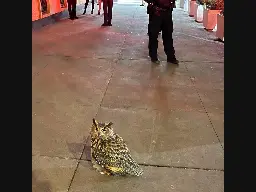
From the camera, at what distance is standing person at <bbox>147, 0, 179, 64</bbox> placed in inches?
268

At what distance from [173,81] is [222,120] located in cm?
184

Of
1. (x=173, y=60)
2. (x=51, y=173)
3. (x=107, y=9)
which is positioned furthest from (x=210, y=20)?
(x=51, y=173)

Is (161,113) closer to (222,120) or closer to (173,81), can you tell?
(222,120)

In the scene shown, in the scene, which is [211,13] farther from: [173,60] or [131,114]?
[131,114]

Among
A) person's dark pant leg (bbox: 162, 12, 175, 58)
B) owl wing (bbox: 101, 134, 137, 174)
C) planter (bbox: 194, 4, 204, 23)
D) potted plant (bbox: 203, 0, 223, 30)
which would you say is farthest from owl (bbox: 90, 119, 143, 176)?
planter (bbox: 194, 4, 204, 23)

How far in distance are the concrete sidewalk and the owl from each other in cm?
9

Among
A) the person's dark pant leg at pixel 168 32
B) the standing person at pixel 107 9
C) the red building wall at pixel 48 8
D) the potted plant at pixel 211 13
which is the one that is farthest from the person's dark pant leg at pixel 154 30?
the potted plant at pixel 211 13

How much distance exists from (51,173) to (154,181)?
926 millimetres

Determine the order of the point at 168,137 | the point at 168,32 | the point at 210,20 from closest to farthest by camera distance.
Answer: the point at 168,137, the point at 168,32, the point at 210,20

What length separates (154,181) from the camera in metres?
2.84
